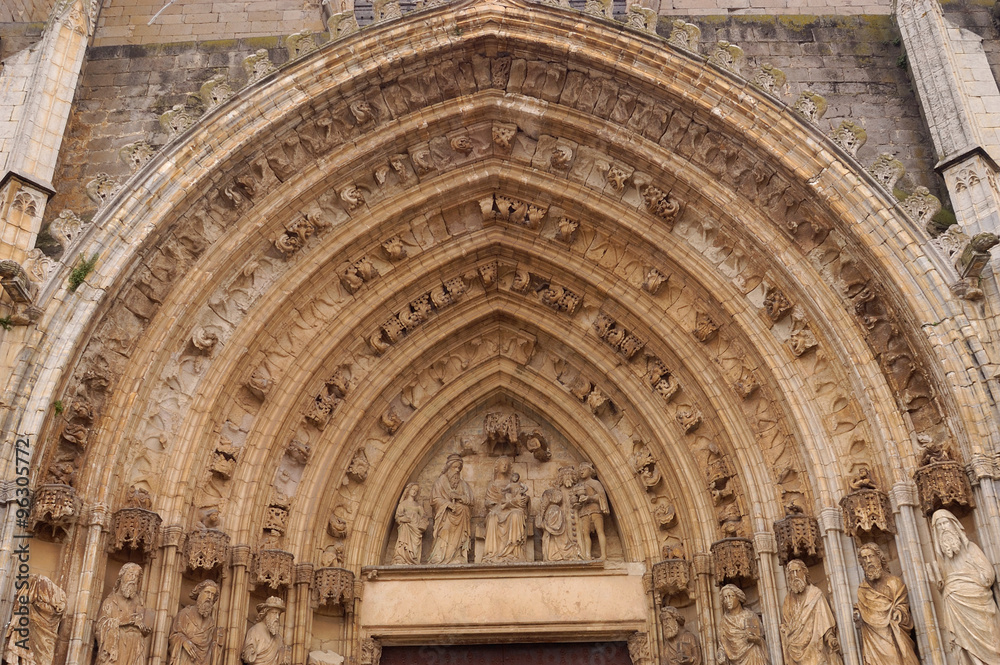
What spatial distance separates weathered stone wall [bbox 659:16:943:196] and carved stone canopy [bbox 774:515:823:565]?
317cm

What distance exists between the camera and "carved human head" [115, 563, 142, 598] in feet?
25.6

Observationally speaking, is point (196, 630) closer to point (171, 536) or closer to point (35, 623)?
point (171, 536)

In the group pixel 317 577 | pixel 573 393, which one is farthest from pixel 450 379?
pixel 317 577

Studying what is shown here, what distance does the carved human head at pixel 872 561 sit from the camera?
768 centimetres

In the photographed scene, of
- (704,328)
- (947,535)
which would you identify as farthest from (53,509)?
(947,535)

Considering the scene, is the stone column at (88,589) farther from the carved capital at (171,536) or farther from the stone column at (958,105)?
the stone column at (958,105)

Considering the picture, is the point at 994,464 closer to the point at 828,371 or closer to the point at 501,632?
the point at 828,371

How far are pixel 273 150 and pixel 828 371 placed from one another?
511cm

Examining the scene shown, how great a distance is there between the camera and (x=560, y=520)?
9523 mm

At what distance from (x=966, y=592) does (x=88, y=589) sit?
243 inches

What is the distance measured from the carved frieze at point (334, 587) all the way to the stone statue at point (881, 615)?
13.4ft

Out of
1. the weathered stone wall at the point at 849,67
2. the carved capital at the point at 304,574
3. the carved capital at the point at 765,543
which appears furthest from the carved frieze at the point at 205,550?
the weathered stone wall at the point at 849,67

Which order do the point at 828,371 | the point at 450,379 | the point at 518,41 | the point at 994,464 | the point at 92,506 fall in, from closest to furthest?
the point at 994,464, the point at 92,506, the point at 828,371, the point at 518,41, the point at 450,379

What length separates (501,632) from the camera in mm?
9008
